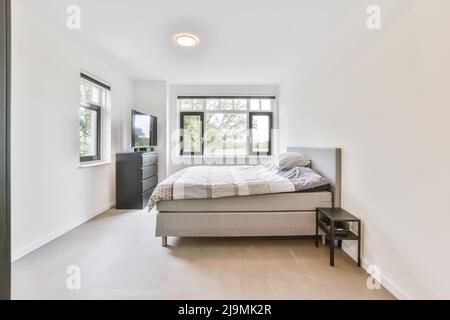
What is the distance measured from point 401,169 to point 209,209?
1676mm

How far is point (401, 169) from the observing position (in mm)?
1507

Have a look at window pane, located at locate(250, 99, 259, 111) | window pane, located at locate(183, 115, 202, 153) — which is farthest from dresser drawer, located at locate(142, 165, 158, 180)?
window pane, located at locate(250, 99, 259, 111)

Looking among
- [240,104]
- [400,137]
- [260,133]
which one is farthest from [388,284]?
[240,104]

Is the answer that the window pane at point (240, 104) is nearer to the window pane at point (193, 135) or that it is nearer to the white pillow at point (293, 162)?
the window pane at point (193, 135)

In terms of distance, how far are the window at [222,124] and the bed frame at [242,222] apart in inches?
114

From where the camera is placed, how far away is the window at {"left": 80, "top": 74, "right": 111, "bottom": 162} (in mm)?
3233

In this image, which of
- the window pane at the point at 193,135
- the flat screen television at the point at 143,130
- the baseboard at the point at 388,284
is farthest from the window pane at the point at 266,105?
the baseboard at the point at 388,284

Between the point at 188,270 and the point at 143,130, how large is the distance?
308 cm

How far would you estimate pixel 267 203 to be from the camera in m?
2.35

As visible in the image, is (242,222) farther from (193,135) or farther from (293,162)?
(193,135)

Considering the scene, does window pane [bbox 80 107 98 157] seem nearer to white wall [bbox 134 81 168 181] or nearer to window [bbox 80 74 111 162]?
window [bbox 80 74 111 162]
